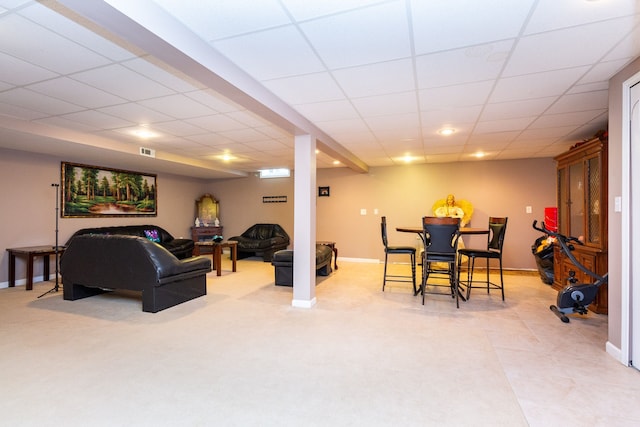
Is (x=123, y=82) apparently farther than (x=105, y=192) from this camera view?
No

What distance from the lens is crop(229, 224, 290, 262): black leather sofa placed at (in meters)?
7.41

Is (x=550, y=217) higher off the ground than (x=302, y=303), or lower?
higher

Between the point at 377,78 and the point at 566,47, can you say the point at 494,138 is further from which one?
the point at 377,78

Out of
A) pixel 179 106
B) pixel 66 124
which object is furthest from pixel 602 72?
pixel 66 124

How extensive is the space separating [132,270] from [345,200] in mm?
4983

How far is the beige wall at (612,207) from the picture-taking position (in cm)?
246

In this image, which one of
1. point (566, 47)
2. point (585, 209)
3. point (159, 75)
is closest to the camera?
point (566, 47)

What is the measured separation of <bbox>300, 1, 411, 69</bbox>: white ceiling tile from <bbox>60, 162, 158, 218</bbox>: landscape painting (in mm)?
5704

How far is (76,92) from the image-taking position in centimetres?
299

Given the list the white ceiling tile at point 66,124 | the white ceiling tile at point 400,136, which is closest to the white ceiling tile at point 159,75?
the white ceiling tile at point 66,124

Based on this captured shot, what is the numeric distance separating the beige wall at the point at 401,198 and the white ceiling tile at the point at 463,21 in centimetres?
508

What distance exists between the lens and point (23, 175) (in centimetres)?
508

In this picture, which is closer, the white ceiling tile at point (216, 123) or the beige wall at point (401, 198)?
→ the white ceiling tile at point (216, 123)

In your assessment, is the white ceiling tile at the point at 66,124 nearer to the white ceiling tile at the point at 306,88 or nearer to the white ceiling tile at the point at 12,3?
the white ceiling tile at the point at 12,3
